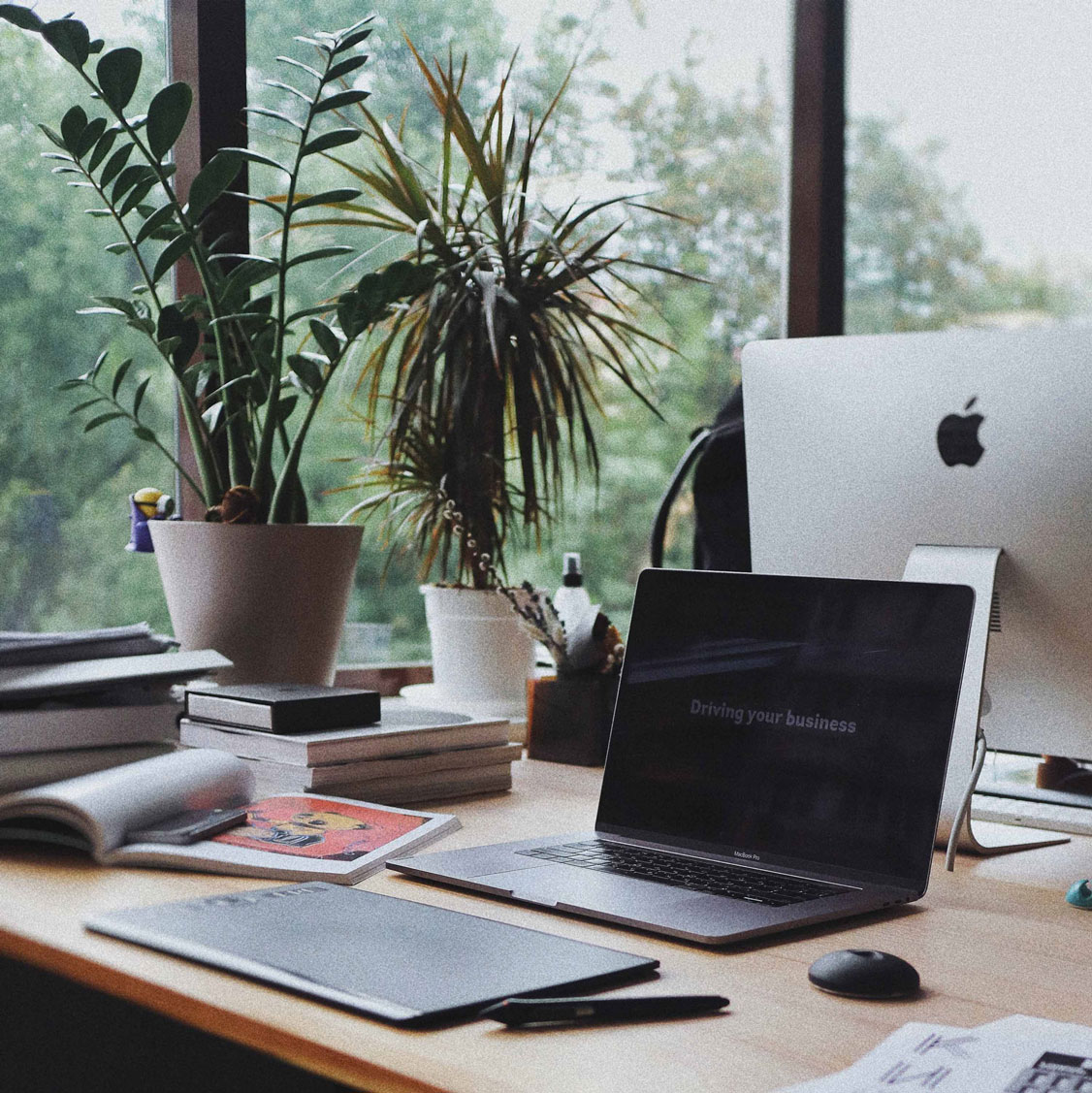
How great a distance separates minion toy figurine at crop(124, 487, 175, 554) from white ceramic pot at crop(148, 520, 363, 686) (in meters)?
0.13

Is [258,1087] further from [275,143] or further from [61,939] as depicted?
[275,143]

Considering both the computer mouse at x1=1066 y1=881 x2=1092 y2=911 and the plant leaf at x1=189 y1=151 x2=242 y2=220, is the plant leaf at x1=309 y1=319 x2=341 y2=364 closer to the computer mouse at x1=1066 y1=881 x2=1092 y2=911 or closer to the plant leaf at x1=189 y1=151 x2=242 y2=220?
the plant leaf at x1=189 y1=151 x2=242 y2=220

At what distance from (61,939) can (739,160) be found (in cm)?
301

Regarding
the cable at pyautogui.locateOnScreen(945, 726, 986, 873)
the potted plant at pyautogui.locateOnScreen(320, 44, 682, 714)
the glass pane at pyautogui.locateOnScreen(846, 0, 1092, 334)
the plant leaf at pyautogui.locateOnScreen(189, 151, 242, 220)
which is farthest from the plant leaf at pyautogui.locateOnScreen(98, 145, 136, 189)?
the glass pane at pyautogui.locateOnScreen(846, 0, 1092, 334)

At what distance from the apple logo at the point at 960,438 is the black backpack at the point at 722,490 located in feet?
3.21

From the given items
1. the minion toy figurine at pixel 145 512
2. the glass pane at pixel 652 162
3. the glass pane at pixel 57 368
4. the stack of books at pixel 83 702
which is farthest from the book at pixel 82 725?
the glass pane at pixel 652 162

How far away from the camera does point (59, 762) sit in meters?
A: 1.25

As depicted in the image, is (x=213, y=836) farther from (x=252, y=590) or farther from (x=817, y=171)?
(x=817, y=171)

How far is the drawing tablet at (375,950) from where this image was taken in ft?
2.53

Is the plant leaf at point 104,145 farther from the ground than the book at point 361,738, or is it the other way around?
the plant leaf at point 104,145

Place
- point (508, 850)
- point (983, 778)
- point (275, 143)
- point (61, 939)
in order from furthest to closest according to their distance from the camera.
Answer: point (275, 143)
point (983, 778)
point (508, 850)
point (61, 939)

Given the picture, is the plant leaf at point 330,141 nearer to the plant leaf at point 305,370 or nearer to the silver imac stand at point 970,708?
the plant leaf at point 305,370

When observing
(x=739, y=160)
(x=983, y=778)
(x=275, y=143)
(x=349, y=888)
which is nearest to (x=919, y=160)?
(x=739, y=160)

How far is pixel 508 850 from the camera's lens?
1.17 metres
